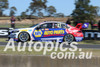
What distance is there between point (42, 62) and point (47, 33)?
6.04 m

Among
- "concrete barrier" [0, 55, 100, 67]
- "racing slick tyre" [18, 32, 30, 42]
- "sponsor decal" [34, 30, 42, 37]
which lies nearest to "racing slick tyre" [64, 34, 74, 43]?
"sponsor decal" [34, 30, 42, 37]

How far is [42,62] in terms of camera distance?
7.83 metres

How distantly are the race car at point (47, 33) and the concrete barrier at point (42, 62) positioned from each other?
17.7ft

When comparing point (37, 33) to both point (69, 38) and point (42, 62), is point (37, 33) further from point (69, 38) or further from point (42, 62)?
point (42, 62)

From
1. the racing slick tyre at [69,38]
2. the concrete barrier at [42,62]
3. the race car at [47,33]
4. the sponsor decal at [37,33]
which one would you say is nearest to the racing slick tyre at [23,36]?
the race car at [47,33]

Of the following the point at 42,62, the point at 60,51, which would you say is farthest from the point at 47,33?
the point at 42,62

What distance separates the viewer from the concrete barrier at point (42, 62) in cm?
748

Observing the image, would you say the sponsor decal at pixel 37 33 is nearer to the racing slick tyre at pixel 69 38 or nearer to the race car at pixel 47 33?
the race car at pixel 47 33

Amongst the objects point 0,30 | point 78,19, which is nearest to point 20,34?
point 0,30

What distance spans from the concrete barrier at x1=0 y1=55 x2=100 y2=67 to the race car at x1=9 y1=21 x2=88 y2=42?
5.41 m

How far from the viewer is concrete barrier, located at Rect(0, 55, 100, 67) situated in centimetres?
748

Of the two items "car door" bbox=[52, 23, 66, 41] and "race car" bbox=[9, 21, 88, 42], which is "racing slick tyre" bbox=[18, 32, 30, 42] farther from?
"car door" bbox=[52, 23, 66, 41]

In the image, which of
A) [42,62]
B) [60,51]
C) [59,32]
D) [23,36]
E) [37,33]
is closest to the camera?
[42,62]

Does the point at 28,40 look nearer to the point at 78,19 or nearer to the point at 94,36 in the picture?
the point at 94,36
